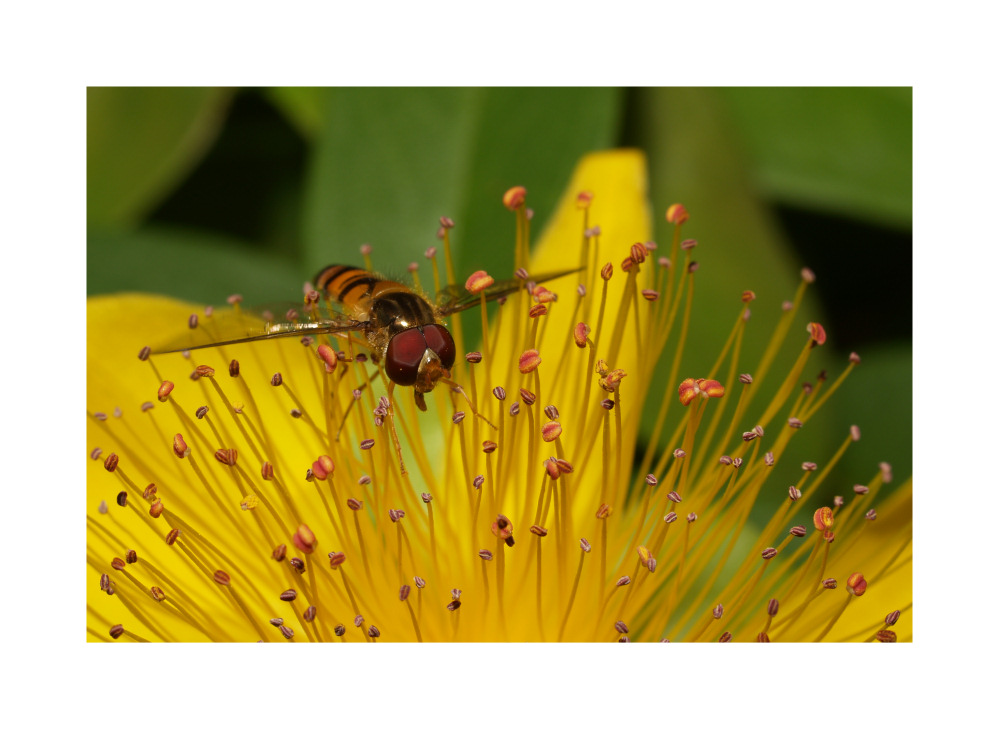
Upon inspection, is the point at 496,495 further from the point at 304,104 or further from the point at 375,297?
the point at 304,104

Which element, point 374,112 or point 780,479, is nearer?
point 780,479

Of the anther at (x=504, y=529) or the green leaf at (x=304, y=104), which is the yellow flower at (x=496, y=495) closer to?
the anther at (x=504, y=529)

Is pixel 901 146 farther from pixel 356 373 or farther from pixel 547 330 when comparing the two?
pixel 356 373

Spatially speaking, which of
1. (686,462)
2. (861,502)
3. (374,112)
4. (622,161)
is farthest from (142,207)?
(861,502)

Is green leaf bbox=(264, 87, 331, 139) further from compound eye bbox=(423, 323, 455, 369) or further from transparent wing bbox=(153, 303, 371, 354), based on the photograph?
Result: compound eye bbox=(423, 323, 455, 369)

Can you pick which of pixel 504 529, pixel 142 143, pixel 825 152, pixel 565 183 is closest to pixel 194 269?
pixel 142 143

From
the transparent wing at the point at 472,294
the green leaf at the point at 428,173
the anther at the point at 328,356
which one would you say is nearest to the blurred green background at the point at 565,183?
the green leaf at the point at 428,173
